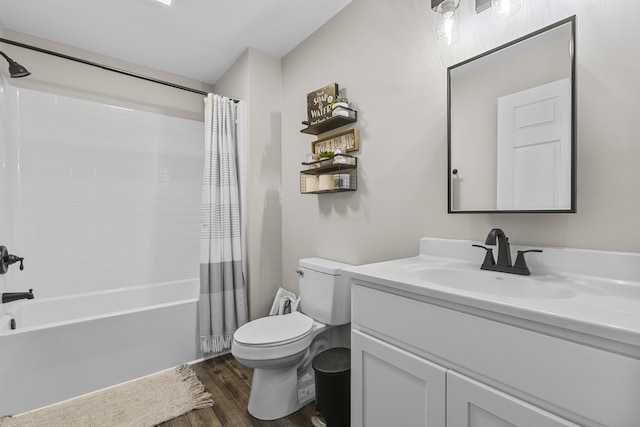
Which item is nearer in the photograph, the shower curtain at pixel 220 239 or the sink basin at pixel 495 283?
the sink basin at pixel 495 283

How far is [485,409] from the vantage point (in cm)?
77

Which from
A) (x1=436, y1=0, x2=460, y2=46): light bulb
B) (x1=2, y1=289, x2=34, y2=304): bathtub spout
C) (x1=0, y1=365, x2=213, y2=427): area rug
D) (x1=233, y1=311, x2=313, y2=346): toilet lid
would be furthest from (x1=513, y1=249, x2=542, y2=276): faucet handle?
(x1=2, y1=289, x2=34, y2=304): bathtub spout

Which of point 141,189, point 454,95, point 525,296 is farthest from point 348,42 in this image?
point 141,189

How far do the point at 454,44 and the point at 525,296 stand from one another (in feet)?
3.77

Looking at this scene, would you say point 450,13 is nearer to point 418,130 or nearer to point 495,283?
point 418,130

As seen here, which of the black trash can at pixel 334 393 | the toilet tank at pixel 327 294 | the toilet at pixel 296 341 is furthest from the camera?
the toilet tank at pixel 327 294

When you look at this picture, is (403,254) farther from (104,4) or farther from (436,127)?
(104,4)

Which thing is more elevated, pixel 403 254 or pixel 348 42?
pixel 348 42

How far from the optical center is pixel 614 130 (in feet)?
3.17

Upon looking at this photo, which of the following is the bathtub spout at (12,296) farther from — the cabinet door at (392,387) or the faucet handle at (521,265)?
the faucet handle at (521,265)

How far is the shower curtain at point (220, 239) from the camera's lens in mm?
2234

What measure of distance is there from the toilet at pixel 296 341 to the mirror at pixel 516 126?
84 centimetres

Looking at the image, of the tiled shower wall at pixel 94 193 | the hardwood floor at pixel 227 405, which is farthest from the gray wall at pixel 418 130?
the tiled shower wall at pixel 94 193

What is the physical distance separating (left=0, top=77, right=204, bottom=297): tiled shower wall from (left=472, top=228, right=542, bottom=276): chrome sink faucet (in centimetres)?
275
